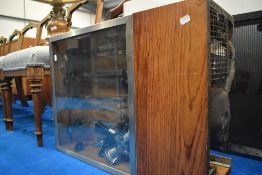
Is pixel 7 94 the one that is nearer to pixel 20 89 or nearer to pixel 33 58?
pixel 33 58

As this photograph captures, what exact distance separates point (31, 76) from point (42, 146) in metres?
0.42

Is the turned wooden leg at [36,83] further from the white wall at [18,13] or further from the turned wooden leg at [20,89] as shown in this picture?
the white wall at [18,13]

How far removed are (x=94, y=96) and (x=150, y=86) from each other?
1.63ft

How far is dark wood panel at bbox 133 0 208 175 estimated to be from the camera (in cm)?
61

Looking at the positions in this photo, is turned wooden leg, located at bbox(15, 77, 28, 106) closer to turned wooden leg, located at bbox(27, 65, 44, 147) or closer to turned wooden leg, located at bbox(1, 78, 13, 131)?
turned wooden leg, located at bbox(1, 78, 13, 131)

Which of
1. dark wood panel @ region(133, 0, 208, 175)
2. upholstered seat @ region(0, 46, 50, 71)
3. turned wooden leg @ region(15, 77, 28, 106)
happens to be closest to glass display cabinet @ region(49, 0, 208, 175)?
dark wood panel @ region(133, 0, 208, 175)

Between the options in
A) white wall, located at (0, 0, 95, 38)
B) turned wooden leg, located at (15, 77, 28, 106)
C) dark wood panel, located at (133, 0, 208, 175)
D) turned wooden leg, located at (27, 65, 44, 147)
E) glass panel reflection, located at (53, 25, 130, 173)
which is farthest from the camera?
white wall, located at (0, 0, 95, 38)

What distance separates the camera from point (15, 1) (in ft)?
15.7

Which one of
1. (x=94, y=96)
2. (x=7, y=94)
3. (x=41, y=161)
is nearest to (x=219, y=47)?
(x=94, y=96)

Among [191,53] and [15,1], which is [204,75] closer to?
[191,53]

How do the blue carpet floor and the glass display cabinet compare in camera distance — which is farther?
the blue carpet floor

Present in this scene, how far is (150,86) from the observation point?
717mm

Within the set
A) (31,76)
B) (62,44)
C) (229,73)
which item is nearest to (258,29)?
(229,73)

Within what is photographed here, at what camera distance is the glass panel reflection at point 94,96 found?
3.10ft
